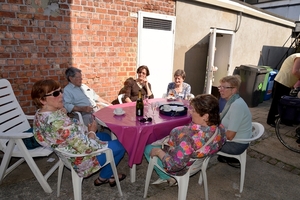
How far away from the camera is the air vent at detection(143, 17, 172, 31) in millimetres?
4062

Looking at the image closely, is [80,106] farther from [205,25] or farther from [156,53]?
[205,25]

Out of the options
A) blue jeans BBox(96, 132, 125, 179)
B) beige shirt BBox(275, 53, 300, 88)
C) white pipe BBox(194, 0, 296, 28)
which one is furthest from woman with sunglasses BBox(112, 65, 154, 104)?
beige shirt BBox(275, 53, 300, 88)

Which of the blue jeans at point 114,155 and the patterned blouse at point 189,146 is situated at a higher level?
the patterned blouse at point 189,146

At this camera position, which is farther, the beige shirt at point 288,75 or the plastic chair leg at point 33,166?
the beige shirt at point 288,75

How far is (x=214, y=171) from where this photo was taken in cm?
277

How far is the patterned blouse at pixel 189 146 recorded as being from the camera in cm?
166

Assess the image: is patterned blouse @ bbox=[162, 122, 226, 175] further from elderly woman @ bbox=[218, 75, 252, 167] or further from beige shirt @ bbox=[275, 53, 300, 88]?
beige shirt @ bbox=[275, 53, 300, 88]

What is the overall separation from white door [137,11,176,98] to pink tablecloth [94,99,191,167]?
2.08 m

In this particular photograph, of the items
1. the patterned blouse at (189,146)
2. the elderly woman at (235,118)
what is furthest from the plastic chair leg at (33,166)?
the elderly woman at (235,118)

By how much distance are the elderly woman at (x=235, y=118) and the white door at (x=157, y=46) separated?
2.12m

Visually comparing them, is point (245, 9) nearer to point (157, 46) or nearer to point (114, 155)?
point (157, 46)

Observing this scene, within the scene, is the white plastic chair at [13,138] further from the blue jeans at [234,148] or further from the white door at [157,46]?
the white door at [157,46]

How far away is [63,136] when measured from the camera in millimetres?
1688

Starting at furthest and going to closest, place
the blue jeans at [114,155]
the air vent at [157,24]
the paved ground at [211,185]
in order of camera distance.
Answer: the air vent at [157,24] → the paved ground at [211,185] → the blue jeans at [114,155]
